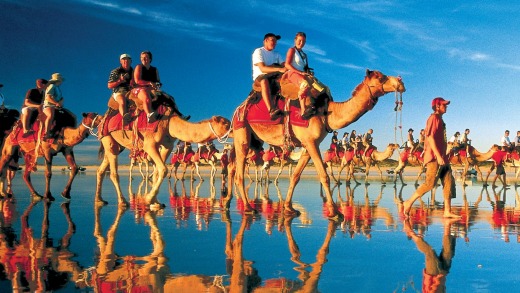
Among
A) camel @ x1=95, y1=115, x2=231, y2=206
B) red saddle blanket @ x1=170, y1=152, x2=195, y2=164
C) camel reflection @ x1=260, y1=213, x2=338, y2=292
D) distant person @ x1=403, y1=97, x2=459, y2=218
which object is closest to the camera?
camel reflection @ x1=260, y1=213, x2=338, y2=292

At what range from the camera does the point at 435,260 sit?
6.84m

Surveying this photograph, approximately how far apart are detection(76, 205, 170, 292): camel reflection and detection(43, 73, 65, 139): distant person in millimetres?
9808

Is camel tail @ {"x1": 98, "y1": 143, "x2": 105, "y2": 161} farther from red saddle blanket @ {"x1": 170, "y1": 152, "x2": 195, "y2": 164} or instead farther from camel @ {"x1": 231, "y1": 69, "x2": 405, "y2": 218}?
red saddle blanket @ {"x1": 170, "y1": 152, "x2": 195, "y2": 164}

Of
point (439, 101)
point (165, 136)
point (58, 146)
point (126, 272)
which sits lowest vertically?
point (126, 272)

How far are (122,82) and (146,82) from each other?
2.84 feet

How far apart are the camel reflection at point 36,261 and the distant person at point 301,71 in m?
4.80

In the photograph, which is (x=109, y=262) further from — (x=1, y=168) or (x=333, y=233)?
(x=1, y=168)

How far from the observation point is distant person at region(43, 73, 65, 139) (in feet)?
55.4

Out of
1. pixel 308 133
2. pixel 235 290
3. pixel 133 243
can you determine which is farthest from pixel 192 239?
pixel 308 133

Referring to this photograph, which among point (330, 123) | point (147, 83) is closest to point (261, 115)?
point (330, 123)

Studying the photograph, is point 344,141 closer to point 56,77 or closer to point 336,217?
point 56,77

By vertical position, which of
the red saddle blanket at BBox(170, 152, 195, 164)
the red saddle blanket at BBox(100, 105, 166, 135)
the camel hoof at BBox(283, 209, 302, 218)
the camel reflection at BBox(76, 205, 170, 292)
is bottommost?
the camel reflection at BBox(76, 205, 170, 292)

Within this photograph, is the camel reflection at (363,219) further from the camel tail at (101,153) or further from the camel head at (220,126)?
the camel tail at (101,153)

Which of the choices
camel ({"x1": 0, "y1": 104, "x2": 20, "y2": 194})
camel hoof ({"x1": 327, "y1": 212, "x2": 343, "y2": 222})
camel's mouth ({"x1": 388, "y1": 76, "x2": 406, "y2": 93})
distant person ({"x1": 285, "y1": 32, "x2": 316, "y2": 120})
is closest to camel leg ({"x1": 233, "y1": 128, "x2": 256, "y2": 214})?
distant person ({"x1": 285, "y1": 32, "x2": 316, "y2": 120})
